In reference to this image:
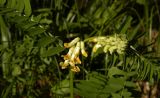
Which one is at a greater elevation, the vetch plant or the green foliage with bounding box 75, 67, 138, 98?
the vetch plant

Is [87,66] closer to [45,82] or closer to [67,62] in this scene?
[45,82]

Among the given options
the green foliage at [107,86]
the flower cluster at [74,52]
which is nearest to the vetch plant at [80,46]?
the flower cluster at [74,52]

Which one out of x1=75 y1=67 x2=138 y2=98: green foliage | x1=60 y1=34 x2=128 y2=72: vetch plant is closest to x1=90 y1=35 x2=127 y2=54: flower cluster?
x1=60 y1=34 x2=128 y2=72: vetch plant

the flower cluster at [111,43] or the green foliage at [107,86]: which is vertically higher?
the flower cluster at [111,43]

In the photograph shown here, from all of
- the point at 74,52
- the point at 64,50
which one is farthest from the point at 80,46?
the point at 64,50

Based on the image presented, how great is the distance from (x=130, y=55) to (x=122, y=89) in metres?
0.12

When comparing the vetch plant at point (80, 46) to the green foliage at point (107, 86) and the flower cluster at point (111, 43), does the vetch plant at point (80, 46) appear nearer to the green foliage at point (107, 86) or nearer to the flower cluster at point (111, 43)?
the flower cluster at point (111, 43)

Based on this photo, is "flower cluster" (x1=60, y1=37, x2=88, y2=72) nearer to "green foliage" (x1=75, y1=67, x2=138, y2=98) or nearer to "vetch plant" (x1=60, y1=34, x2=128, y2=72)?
"vetch plant" (x1=60, y1=34, x2=128, y2=72)

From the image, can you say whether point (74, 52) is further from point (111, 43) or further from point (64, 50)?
point (64, 50)

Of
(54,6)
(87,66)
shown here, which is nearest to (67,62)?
(87,66)

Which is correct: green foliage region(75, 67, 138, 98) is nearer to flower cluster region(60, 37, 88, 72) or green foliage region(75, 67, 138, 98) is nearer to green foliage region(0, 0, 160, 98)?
green foliage region(0, 0, 160, 98)

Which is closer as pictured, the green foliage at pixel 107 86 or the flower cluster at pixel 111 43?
the flower cluster at pixel 111 43

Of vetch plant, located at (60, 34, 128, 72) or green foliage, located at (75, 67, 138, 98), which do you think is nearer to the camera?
vetch plant, located at (60, 34, 128, 72)

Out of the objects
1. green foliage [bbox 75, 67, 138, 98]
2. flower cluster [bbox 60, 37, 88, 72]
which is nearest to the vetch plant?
flower cluster [bbox 60, 37, 88, 72]
